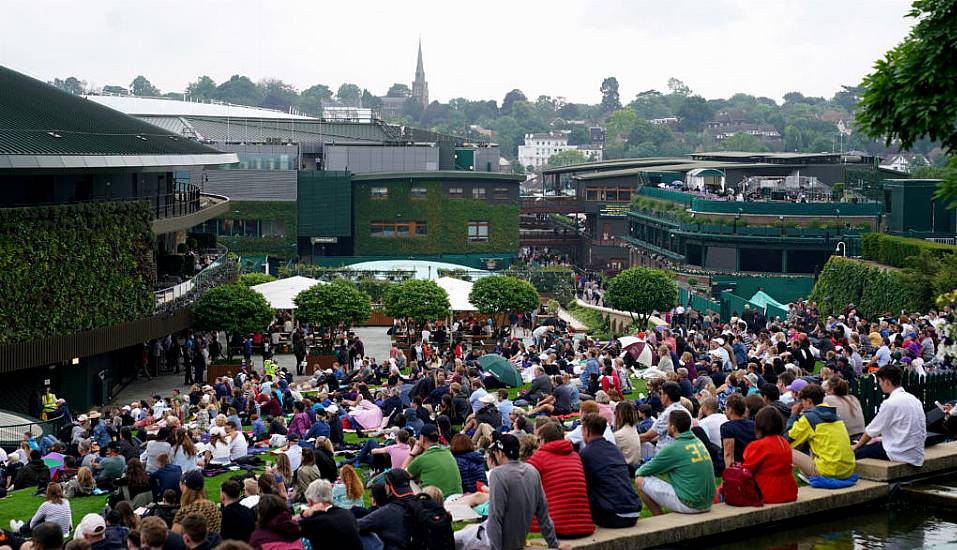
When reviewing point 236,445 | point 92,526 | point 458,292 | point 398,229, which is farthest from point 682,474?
point 398,229

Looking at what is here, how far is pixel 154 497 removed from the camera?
54.0 feet

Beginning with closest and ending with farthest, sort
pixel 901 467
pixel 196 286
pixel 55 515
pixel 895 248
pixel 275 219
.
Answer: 1. pixel 901 467
2. pixel 55 515
3. pixel 196 286
4. pixel 895 248
5. pixel 275 219

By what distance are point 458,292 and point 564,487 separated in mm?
32286

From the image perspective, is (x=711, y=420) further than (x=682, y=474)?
Yes

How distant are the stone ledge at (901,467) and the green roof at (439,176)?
221 ft

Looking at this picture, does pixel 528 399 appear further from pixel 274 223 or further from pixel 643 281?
pixel 274 223

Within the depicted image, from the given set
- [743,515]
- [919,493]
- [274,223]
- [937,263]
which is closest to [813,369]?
[919,493]

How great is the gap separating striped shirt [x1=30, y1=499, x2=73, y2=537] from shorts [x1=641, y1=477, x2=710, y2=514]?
6.58 metres

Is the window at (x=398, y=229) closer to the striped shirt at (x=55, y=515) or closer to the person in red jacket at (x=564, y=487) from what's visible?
the striped shirt at (x=55, y=515)

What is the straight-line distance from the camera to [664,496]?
44.0 ft

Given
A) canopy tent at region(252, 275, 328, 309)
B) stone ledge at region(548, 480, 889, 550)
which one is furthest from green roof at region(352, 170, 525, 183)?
stone ledge at region(548, 480, 889, 550)

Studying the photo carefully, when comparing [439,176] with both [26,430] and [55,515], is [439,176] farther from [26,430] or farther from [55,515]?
[55,515]

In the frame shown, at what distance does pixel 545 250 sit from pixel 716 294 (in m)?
38.2

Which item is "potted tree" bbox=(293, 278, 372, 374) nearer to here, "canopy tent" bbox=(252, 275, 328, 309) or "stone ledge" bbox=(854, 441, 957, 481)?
"canopy tent" bbox=(252, 275, 328, 309)
